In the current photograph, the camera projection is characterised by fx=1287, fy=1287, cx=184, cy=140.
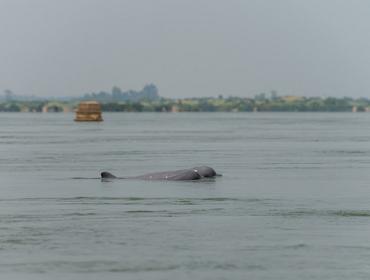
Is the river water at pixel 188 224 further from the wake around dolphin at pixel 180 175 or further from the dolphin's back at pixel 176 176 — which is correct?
the dolphin's back at pixel 176 176

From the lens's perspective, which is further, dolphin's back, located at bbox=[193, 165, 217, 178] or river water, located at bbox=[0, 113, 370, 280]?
dolphin's back, located at bbox=[193, 165, 217, 178]

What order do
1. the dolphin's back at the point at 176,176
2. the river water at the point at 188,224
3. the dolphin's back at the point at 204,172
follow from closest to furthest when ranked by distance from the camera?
the river water at the point at 188,224, the dolphin's back at the point at 176,176, the dolphin's back at the point at 204,172

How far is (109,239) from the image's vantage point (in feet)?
97.8

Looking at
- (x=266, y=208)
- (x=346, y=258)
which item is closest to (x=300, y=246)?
(x=346, y=258)

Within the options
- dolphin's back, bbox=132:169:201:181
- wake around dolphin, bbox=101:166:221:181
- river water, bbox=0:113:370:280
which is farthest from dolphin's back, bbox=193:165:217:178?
river water, bbox=0:113:370:280

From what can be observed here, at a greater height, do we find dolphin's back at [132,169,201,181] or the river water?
the river water

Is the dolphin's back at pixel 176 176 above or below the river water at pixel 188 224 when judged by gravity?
below

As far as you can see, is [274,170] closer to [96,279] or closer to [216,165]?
[216,165]

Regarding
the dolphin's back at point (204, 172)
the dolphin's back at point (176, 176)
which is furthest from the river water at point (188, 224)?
the dolphin's back at point (176, 176)

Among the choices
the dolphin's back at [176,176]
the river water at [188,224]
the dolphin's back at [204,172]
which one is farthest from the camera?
the dolphin's back at [204,172]

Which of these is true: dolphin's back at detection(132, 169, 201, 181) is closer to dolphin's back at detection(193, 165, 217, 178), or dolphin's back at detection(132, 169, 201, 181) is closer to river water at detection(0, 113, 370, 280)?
dolphin's back at detection(193, 165, 217, 178)

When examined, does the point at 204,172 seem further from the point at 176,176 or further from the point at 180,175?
the point at 176,176

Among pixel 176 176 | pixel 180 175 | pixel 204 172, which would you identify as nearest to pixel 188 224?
pixel 176 176

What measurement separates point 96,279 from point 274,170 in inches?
1342
